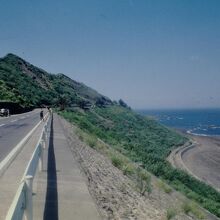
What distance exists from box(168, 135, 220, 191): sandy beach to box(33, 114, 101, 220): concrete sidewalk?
38.6 metres

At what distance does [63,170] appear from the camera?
11.6 meters

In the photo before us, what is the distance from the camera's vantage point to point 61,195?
8.66 metres

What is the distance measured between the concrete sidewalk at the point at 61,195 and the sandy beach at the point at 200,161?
1518 inches

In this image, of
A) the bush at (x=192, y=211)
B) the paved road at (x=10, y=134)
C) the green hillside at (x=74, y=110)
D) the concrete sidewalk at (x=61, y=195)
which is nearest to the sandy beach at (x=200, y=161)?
the green hillside at (x=74, y=110)

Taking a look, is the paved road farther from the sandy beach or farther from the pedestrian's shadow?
the sandy beach

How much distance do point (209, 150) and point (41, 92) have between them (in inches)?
1684

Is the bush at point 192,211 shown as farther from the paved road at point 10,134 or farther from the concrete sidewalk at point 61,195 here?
the paved road at point 10,134

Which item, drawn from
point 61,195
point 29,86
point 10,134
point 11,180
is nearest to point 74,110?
point 29,86

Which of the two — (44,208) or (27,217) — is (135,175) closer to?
(44,208)

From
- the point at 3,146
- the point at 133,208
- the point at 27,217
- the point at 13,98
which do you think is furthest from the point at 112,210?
the point at 13,98

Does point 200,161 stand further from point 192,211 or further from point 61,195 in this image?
point 61,195

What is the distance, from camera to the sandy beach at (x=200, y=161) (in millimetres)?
56656

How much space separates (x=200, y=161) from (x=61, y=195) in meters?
67.3

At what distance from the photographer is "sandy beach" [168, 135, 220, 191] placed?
56.7m
